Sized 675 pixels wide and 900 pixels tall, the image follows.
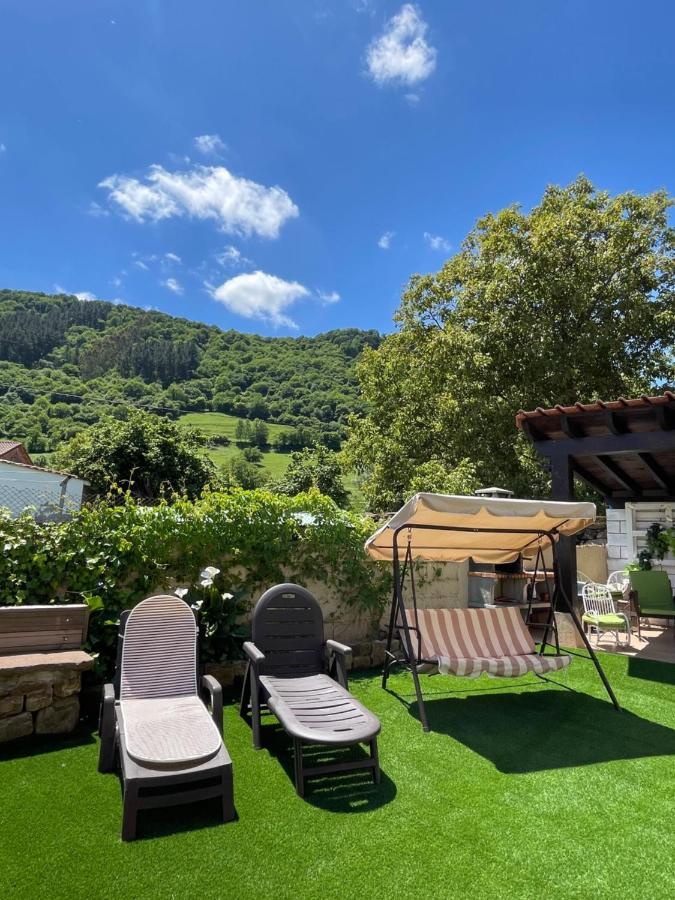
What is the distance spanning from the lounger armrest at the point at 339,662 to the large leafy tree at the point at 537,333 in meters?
12.2

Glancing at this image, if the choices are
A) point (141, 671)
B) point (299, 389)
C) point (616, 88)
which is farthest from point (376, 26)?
point (299, 389)

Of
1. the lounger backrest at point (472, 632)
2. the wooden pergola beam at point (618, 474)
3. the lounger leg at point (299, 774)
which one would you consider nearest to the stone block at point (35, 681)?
the lounger leg at point (299, 774)

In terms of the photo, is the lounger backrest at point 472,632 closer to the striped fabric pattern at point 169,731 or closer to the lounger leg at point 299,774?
the lounger leg at point 299,774

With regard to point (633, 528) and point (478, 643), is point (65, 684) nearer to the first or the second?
point (478, 643)

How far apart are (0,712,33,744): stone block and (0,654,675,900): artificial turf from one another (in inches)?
3.0

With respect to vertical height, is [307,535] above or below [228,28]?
below

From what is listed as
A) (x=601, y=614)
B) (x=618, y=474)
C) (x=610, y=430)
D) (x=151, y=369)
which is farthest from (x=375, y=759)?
(x=151, y=369)

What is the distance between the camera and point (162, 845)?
2.78 metres

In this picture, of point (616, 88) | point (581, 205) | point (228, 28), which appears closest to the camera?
point (228, 28)

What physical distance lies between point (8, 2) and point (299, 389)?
53.2m

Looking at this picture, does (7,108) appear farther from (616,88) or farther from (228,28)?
(616,88)

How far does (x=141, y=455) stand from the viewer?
3319cm

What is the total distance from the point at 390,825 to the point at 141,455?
32.7m

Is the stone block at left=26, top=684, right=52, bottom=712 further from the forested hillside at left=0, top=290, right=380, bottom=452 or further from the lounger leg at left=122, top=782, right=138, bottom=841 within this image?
the forested hillside at left=0, top=290, right=380, bottom=452
